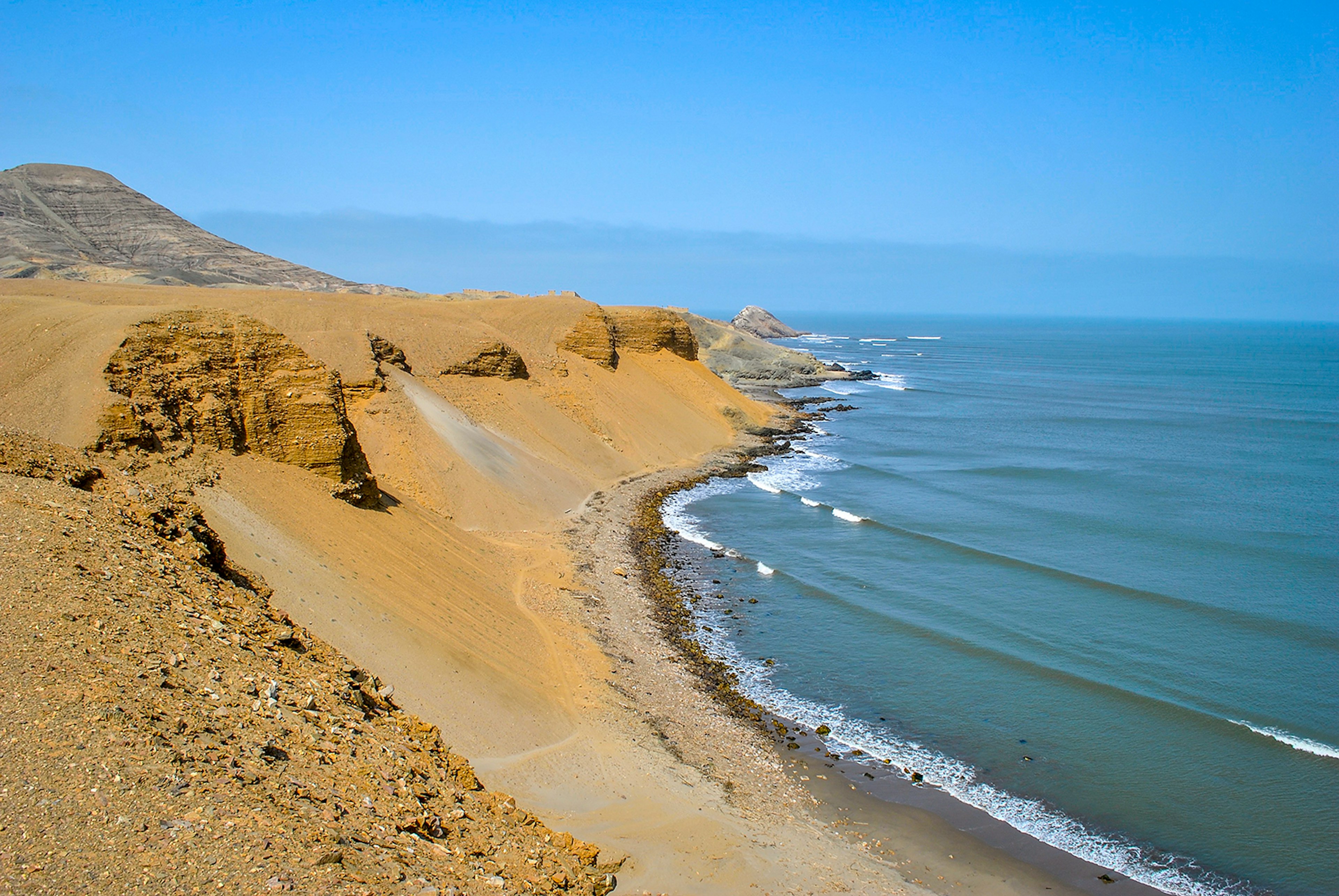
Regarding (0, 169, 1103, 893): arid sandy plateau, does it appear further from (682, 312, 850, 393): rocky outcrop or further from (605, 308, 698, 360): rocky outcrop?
(682, 312, 850, 393): rocky outcrop

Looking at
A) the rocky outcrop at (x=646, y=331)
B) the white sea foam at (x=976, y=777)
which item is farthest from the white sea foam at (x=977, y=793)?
the rocky outcrop at (x=646, y=331)

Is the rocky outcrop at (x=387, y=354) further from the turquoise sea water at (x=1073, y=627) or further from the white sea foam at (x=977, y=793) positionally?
the white sea foam at (x=977, y=793)

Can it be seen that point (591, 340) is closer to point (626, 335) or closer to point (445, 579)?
point (626, 335)

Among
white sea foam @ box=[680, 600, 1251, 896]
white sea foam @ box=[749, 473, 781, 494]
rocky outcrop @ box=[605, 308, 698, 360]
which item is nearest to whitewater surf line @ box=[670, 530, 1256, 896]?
white sea foam @ box=[680, 600, 1251, 896]

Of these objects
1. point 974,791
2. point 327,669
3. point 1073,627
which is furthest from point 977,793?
point 327,669

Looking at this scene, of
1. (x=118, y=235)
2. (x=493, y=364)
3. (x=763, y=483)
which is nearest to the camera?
(x=493, y=364)
